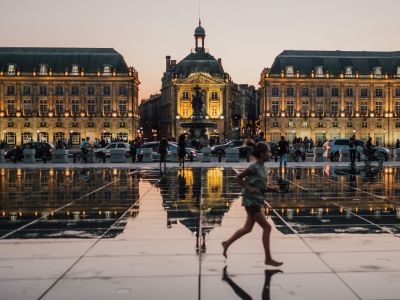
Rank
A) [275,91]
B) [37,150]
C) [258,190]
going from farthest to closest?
[275,91] < [37,150] < [258,190]

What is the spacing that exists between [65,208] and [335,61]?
101 m

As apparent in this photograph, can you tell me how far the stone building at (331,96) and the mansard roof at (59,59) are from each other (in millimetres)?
29127

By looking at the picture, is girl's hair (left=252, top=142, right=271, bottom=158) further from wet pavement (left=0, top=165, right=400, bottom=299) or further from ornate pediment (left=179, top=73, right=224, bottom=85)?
ornate pediment (left=179, top=73, right=224, bottom=85)

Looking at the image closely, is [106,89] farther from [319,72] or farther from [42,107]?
[319,72]

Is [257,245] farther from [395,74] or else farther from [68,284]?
[395,74]

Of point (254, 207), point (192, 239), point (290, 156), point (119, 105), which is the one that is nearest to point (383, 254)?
point (254, 207)

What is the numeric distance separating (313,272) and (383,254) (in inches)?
60.8

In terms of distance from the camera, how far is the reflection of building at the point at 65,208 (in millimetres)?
10648

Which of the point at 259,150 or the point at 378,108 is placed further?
the point at 378,108

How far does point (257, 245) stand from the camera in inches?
354

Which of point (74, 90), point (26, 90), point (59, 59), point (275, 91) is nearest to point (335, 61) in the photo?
point (275, 91)

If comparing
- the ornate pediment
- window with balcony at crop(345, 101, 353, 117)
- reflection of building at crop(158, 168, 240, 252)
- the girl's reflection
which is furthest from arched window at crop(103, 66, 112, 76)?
the girl's reflection

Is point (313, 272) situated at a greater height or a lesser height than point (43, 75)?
lesser

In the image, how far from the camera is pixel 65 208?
44.5 ft
